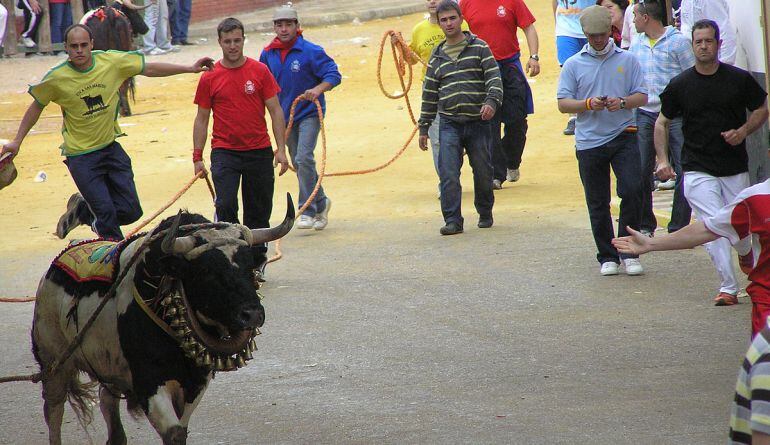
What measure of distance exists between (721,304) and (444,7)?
164 inches

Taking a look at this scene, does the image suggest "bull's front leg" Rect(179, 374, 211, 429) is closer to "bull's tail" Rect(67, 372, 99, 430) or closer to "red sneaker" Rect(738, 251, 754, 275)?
"bull's tail" Rect(67, 372, 99, 430)

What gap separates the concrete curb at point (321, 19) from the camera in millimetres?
29469

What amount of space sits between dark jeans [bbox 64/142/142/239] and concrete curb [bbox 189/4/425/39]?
805 inches

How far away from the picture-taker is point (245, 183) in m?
10.0

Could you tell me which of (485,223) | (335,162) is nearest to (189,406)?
(485,223)

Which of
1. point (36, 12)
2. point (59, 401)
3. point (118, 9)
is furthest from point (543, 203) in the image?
point (36, 12)

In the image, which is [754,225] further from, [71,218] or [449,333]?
[71,218]

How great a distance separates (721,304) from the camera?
8.50 m

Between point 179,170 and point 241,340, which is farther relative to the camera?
point 179,170

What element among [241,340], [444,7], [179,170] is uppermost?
[444,7]

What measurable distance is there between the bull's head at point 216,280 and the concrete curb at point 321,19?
24270 mm

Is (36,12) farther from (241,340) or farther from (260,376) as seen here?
(241,340)

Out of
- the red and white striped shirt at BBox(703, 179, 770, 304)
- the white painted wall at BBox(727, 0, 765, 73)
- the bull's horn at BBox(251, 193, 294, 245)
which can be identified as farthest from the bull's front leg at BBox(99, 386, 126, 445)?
the white painted wall at BBox(727, 0, 765, 73)

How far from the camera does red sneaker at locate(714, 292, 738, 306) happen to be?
333 inches
